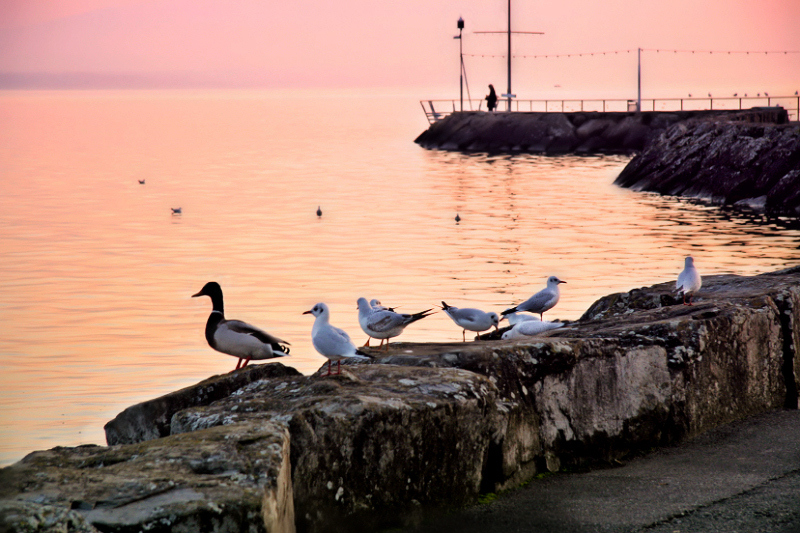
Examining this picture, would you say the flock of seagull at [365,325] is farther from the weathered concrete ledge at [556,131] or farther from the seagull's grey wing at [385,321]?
the weathered concrete ledge at [556,131]

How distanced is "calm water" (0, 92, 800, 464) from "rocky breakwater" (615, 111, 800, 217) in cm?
155

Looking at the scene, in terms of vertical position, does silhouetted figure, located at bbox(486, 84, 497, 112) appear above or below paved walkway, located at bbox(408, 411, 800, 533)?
above

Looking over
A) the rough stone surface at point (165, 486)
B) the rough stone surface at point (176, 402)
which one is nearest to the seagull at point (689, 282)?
the rough stone surface at point (176, 402)

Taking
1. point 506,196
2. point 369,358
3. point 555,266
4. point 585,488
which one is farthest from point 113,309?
point 506,196

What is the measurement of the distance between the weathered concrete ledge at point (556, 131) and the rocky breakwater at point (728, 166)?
841 inches

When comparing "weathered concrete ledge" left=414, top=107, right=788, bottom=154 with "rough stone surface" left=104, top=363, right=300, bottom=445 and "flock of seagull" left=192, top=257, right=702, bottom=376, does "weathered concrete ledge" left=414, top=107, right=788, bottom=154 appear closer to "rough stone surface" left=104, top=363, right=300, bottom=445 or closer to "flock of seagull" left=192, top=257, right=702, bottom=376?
"flock of seagull" left=192, top=257, right=702, bottom=376

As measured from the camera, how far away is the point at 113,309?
17.6 meters

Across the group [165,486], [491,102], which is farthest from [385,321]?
[491,102]

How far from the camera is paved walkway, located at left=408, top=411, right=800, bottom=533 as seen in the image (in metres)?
5.23

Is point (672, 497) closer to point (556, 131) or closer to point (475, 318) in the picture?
point (475, 318)

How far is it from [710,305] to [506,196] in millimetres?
33706

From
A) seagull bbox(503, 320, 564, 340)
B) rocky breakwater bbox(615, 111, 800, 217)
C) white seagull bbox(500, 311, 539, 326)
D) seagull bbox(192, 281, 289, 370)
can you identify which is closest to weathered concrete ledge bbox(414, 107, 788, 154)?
rocky breakwater bbox(615, 111, 800, 217)

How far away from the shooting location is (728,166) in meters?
36.7

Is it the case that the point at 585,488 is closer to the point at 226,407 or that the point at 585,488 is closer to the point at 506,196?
the point at 226,407
